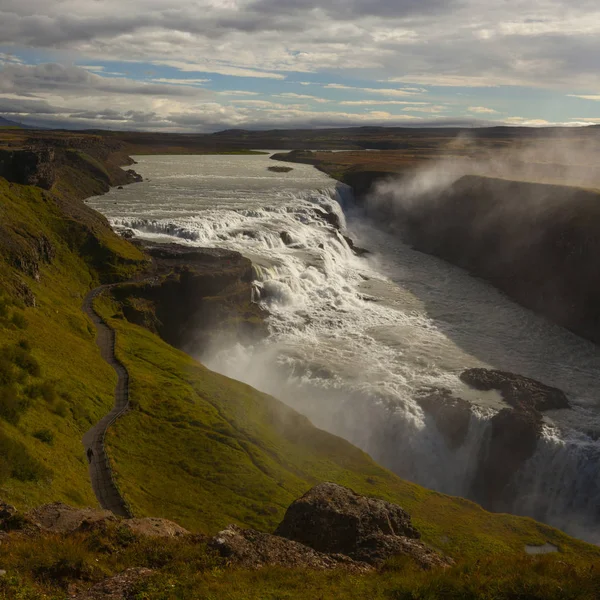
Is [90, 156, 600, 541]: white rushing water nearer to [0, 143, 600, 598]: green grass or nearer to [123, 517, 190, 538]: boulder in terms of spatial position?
[0, 143, 600, 598]: green grass

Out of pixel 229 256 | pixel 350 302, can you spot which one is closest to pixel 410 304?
pixel 350 302

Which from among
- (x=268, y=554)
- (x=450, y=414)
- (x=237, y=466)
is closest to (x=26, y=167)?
(x=237, y=466)

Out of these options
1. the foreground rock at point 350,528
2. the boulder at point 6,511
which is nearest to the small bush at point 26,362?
the boulder at point 6,511

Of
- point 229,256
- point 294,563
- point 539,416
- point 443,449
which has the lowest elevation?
point 443,449

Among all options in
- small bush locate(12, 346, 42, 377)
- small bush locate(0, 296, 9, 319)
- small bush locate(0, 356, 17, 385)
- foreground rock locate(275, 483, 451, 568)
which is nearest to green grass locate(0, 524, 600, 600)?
foreground rock locate(275, 483, 451, 568)

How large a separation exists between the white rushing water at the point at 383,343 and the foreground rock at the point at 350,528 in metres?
19.5

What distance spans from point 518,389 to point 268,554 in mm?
33804

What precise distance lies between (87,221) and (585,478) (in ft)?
151

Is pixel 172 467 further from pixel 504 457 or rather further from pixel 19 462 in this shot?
pixel 504 457

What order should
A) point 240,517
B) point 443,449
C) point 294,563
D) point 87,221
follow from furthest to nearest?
point 87,221 → point 443,449 → point 240,517 → point 294,563

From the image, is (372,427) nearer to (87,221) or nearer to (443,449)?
(443,449)

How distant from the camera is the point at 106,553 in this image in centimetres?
1355

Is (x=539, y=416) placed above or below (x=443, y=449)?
above

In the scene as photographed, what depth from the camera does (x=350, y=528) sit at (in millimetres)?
18578
